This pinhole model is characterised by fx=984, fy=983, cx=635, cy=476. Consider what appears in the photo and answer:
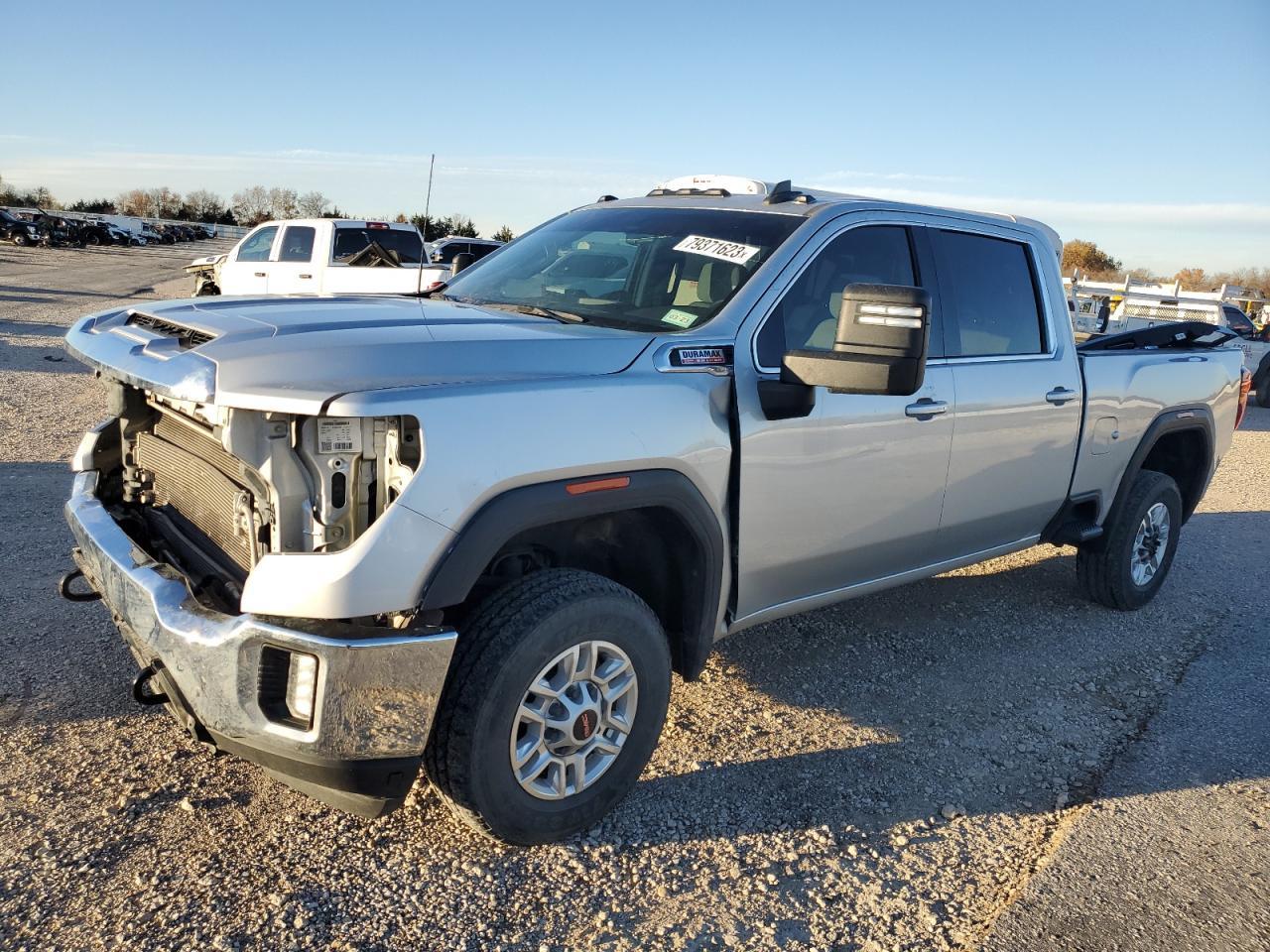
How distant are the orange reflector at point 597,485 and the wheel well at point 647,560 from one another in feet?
0.80

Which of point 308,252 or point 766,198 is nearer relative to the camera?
point 766,198

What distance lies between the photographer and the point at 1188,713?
430 cm

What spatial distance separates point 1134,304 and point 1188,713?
726 inches

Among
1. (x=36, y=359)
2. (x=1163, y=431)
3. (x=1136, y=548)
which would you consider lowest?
(x=36, y=359)

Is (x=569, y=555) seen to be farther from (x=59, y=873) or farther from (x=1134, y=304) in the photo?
(x=1134, y=304)

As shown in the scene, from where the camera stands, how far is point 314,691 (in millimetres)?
2418

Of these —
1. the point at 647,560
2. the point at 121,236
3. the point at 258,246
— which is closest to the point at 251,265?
the point at 258,246

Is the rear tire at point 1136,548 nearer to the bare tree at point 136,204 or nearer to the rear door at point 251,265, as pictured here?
the rear door at point 251,265

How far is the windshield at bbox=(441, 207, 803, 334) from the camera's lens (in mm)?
3502

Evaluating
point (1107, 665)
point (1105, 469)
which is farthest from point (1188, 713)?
point (1105, 469)

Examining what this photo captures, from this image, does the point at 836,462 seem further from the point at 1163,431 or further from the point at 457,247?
the point at 457,247

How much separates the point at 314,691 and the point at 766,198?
2.62m

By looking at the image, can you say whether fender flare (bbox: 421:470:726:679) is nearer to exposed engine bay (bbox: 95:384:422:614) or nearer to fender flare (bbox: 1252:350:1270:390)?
exposed engine bay (bbox: 95:384:422:614)

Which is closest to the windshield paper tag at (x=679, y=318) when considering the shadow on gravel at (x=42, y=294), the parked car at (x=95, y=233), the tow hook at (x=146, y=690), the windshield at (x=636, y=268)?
the windshield at (x=636, y=268)
